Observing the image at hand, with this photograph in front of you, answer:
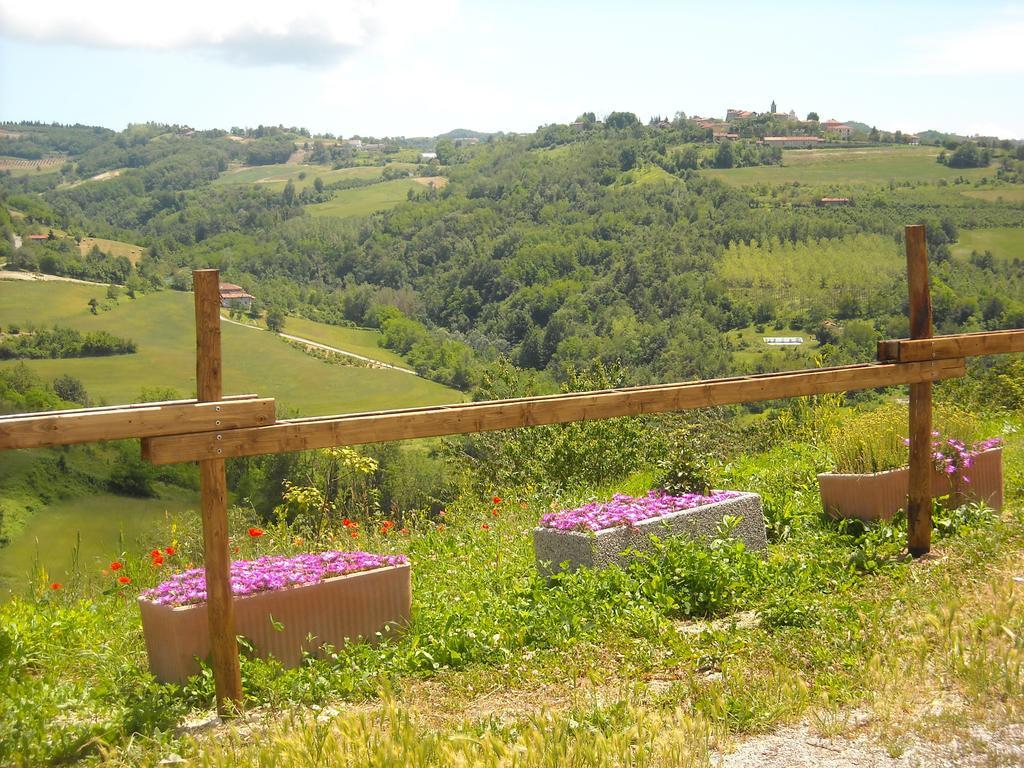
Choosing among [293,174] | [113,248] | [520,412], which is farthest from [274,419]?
[293,174]

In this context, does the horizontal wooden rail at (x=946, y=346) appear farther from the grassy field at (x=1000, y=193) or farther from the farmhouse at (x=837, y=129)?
the farmhouse at (x=837, y=129)

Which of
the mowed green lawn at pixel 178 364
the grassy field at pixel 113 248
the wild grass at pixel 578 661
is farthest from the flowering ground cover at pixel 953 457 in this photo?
the grassy field at pixel 113 248

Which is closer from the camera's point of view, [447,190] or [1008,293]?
[1008,293]

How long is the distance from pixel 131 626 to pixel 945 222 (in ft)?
297

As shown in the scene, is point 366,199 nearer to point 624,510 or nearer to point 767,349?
point 767,349

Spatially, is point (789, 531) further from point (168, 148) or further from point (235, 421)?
point (168, 148)

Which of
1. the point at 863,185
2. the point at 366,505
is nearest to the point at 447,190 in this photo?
the point at 863,185

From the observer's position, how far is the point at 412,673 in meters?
3.93

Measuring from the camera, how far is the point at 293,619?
4023mm

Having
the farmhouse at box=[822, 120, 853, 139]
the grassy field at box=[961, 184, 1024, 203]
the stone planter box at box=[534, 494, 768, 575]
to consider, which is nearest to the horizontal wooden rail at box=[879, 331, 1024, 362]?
the stone planter box at box=[534, 494, 768, 575]

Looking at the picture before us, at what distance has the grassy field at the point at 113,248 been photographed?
96.1 metres

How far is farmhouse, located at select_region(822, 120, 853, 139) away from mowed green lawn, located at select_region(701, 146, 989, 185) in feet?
46.2

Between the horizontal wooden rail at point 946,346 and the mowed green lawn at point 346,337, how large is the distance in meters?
81.7

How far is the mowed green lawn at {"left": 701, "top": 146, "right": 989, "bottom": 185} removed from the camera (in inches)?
4284
